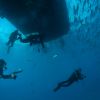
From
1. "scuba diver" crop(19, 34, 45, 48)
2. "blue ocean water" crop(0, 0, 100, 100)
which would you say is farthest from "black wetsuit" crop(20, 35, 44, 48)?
"blue ocean water" crop(0, 0, 100, 100)

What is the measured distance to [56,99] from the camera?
106688 millimetres

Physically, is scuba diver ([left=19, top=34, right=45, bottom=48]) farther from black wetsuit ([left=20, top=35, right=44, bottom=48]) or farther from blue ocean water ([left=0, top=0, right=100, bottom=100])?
blue ocean water ([left=0, top=0, right=100, bottom=100])

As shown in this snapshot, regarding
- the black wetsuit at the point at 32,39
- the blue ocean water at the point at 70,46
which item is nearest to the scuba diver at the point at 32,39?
the black wetsuit at the point at 32,39

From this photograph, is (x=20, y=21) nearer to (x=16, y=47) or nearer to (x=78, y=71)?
(x=78, y=71)

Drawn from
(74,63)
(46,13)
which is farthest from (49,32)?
(74,63)

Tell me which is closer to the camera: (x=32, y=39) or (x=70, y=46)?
(x=32, y=39)

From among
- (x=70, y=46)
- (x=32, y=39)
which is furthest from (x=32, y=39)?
(x=70, y=46)

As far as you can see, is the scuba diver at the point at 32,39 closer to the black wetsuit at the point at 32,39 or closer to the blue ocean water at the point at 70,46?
the black wetsuit at the point at 32,39

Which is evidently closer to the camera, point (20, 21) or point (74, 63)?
point (20, 21)

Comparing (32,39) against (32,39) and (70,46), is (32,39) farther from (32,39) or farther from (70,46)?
(70,46)

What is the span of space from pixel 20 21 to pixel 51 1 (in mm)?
2895

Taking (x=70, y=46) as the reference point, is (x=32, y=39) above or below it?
below

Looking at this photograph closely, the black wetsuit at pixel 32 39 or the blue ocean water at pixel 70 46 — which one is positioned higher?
the blue ocean water at pixel 70 46

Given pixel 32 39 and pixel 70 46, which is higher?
pixel 70 46
